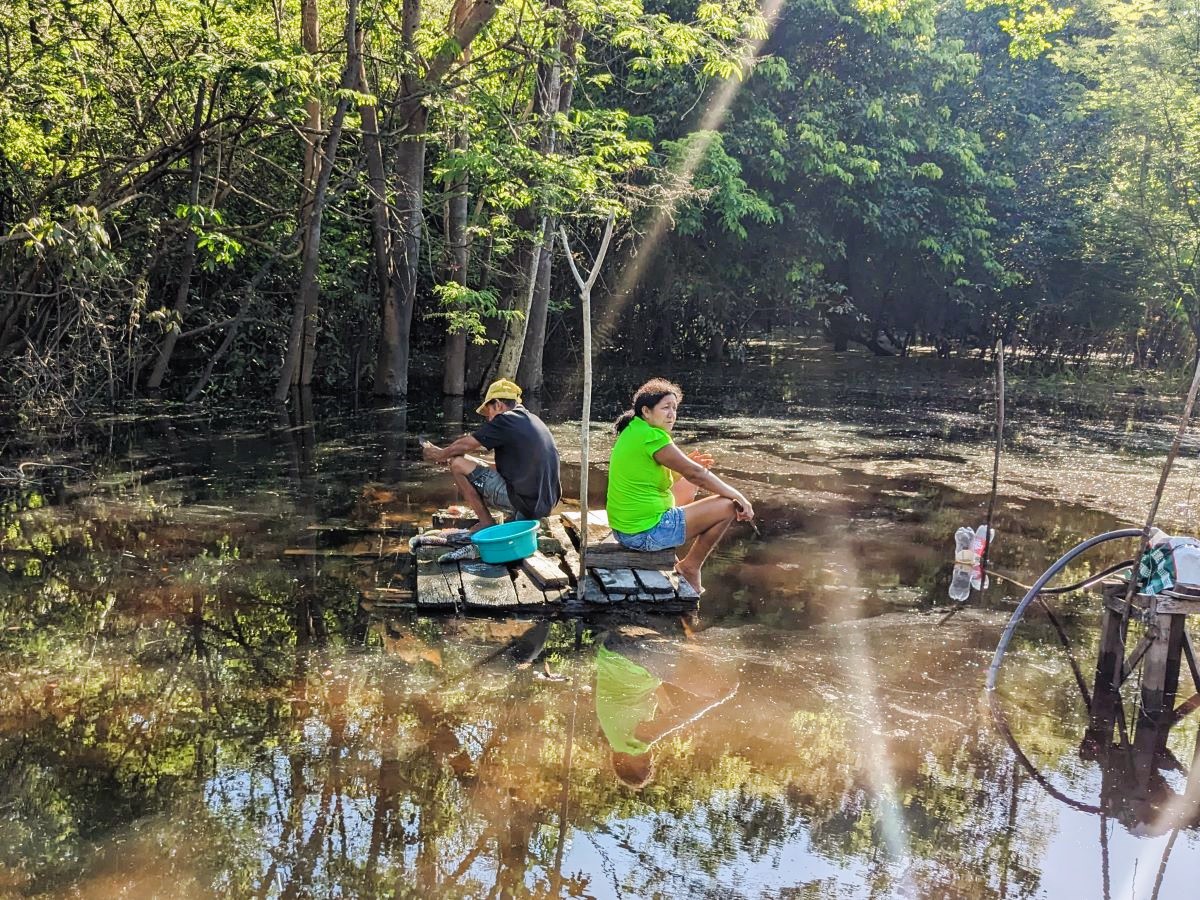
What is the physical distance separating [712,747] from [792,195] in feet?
67.1

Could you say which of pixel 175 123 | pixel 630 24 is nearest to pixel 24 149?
pixel 175 123

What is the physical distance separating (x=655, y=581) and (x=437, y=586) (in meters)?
1.31

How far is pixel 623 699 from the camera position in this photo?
5.14 meters

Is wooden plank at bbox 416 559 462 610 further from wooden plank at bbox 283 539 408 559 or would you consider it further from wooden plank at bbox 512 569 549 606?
wooden plank at bbox 283 539 408 559

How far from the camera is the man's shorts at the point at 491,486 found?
7.43 m

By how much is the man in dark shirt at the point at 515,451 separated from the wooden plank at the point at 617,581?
688 mm

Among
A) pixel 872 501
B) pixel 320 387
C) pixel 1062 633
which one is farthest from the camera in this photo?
pixel 320 387

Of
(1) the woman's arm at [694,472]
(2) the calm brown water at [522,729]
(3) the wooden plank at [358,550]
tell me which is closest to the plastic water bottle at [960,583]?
(2) the calm brown water at [522,729]

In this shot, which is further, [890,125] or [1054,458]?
[890,125]

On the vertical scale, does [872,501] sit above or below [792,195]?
below

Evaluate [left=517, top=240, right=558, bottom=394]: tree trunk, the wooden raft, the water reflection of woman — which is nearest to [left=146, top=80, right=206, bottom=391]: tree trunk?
[left=517, top=240, right=558, bottom=394]: tree trunk

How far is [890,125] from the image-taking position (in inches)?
899

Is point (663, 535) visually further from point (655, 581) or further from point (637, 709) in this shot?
point (637, 709)

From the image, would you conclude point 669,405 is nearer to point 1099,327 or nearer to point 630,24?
point 630,24
